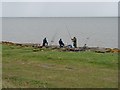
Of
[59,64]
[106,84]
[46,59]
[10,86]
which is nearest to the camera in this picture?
[10,86]

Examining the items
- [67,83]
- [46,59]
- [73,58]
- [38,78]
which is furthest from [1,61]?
[67,83]

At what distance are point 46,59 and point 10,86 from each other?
1379cm

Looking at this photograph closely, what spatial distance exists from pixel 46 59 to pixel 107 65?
6.51 m

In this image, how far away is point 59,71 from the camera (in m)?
27.6

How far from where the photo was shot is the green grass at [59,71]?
22.5m

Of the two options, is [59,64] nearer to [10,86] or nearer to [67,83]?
[67,83]

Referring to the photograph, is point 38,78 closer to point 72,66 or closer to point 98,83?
point 98,83

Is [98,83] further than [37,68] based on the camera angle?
No

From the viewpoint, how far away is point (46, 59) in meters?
34.0

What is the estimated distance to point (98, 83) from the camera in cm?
2303

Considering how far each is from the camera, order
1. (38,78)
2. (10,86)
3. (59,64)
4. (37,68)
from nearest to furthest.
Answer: (10,86), (38,78), (37,68), (59,64)

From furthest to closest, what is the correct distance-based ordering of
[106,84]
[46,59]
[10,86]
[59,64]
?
1. [46,59]
2. [59,64]
3. [106,84]
4. [10,86]

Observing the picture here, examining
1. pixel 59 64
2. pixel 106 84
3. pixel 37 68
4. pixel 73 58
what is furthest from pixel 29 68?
pixel 106 84

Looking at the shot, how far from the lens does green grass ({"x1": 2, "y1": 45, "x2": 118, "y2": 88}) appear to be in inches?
885
